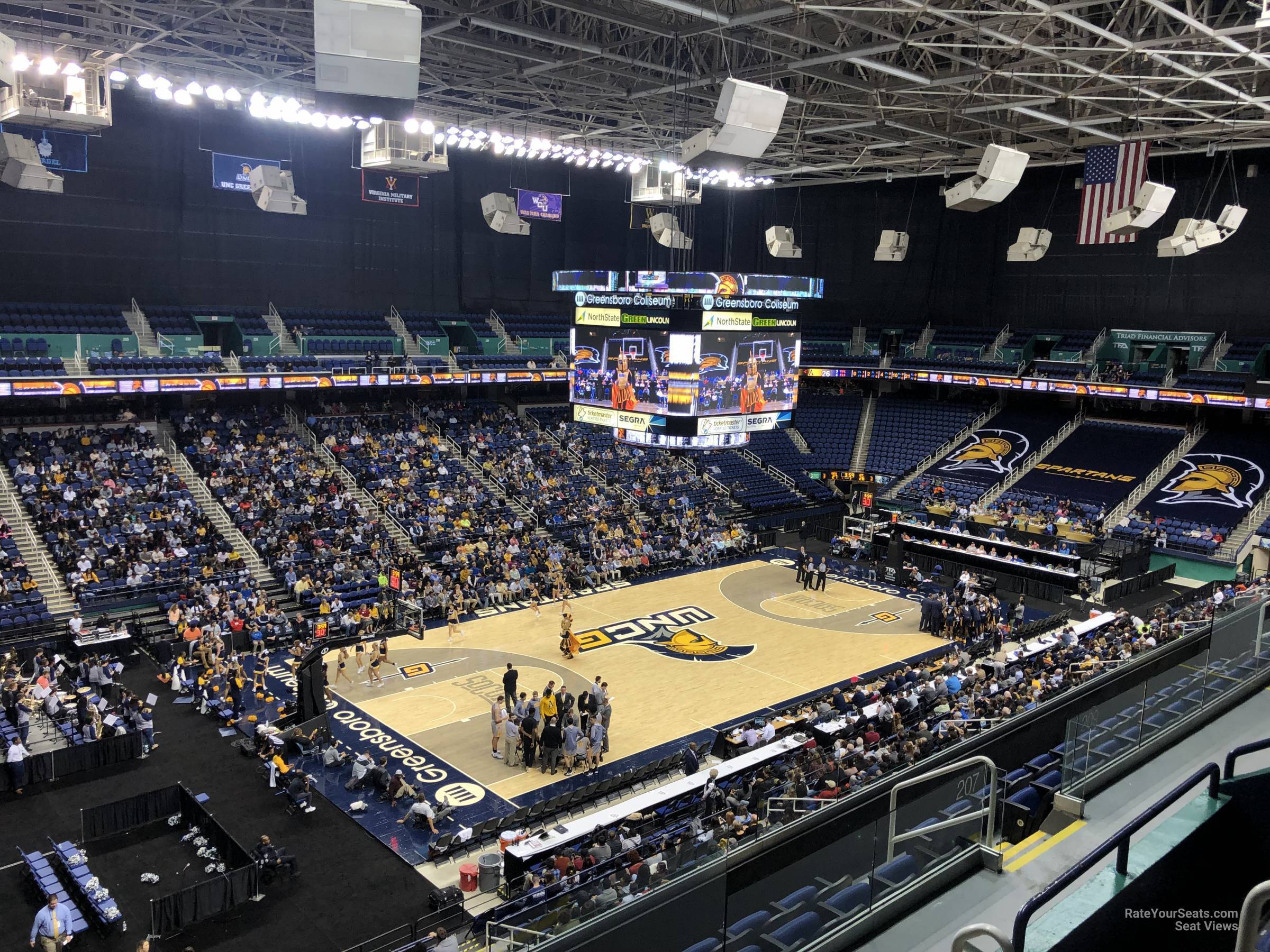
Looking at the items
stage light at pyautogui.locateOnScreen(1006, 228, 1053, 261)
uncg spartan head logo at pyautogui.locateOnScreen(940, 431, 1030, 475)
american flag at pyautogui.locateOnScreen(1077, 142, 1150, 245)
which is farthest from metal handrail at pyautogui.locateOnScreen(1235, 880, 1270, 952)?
uncg spartan head logo at pyautogui.locateOnScreen(940, 431, 1030, 475)

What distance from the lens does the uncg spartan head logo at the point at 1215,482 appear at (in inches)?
1288

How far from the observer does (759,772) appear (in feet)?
49.6

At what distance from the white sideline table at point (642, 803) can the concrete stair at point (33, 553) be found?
1504 cm

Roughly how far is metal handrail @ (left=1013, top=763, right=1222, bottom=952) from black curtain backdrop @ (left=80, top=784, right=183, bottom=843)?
44.2 feet

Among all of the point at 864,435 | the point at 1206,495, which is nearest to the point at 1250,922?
the point at 1206,495

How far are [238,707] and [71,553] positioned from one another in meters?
8.23

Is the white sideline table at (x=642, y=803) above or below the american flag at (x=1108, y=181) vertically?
below

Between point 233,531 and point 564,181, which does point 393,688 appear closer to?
point 233,531

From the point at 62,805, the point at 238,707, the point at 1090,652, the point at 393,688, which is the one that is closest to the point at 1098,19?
the point at 1090,652

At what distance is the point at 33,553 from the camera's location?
23484 millimetres

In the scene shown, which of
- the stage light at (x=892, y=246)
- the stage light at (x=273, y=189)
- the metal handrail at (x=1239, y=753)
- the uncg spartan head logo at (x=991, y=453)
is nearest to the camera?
the metal handrail at (x=1239, y=753)

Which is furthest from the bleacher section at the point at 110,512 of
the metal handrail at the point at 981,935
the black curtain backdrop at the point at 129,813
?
the metal handrail at the point at 981,935

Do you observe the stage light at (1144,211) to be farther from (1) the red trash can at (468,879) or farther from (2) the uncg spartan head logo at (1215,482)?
(1) the red trash can at (468,879)

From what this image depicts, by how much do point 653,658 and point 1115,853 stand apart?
18114mm
